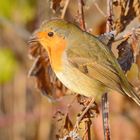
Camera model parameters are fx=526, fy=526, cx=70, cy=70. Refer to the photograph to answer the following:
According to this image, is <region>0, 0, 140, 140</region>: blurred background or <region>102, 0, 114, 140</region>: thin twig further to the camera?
<region>0, 0, 140, 140</region>: blurred background

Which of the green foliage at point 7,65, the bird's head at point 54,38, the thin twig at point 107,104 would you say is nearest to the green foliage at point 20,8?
the green foliage at point 7,65

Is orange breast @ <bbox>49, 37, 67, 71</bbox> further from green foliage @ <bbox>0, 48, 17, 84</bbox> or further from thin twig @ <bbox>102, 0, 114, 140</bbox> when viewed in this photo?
green foliage @ <bbox>0, 48, 17, 84</bbox>

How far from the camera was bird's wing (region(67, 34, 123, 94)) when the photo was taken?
2994mm

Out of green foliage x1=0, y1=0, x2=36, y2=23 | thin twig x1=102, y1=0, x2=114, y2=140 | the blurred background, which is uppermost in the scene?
green foliage x1=0, y1=0, x2=36, y2=23

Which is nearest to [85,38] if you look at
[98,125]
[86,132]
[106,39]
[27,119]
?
[106,39]

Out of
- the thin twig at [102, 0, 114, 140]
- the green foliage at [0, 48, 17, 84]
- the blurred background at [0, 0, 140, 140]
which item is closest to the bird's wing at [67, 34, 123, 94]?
the thin twig at [102, 0, 114, 140]

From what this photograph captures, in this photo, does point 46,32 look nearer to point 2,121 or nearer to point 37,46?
point 37,46

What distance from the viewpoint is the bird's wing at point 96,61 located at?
9.82 ft

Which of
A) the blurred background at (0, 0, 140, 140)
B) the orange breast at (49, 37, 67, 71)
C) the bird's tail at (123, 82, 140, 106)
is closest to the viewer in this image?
the bird's tail at (123, 82, 140, 106)

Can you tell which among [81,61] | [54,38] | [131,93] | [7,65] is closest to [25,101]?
[7,65]

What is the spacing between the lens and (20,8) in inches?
201

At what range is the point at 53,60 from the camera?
3.13 metres

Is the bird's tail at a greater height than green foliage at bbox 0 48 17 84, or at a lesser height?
lesser

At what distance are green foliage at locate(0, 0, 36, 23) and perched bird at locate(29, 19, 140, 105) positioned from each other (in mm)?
1803
